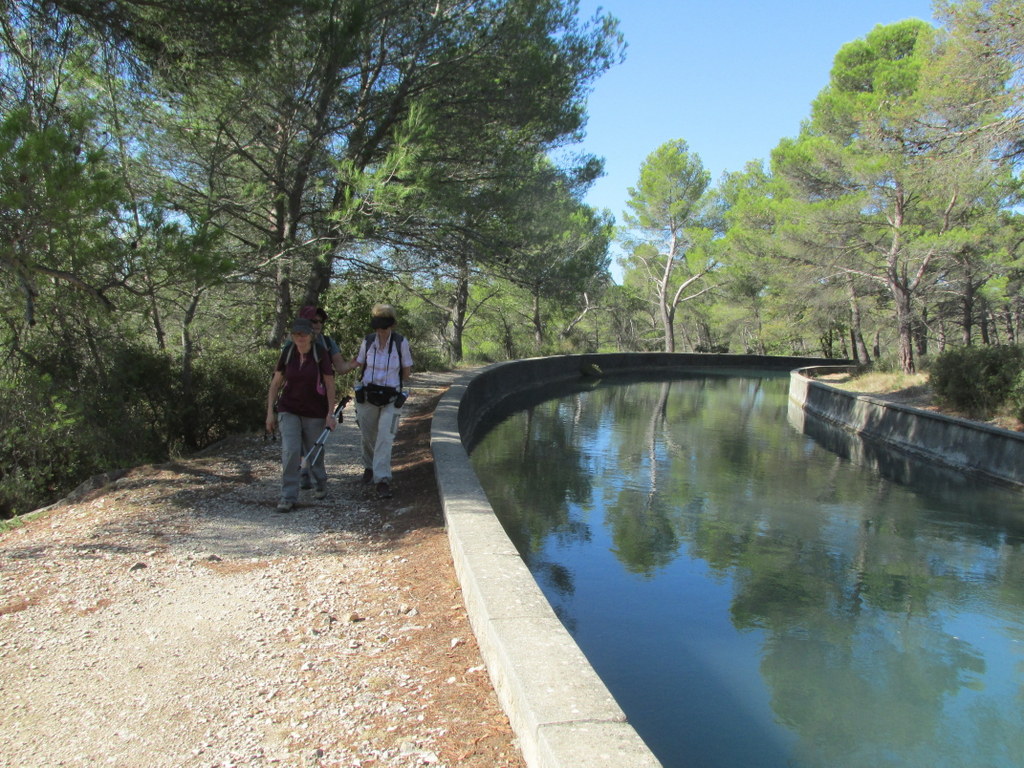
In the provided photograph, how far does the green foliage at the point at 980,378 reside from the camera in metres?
13.6

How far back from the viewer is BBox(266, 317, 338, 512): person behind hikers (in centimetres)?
618

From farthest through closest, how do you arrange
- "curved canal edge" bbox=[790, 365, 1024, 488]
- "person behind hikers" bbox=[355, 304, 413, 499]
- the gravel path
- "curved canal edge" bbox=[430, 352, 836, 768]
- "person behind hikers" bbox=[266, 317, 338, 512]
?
"curved canal edge" bbox=[790, 365, 1024, 488] → "person behind hikers" bbox=[355, 304, 413, 499] → "person behind hikers" bbox=[266, 317, 338, 512] → the gravel path → "curved canal edge" bbox=[430, 352, 836, 768]

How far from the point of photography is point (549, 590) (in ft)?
20.5

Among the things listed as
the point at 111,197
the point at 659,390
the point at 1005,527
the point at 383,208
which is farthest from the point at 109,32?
the point at 659,390

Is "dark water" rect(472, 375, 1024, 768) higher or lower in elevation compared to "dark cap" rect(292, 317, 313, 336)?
lower

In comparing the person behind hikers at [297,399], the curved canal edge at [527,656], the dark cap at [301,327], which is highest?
the dark cap at [301,327]

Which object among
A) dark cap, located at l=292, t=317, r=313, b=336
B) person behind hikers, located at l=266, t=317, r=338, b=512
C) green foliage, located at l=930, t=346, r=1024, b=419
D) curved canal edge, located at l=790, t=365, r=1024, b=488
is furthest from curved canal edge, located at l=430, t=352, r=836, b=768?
green foliage, located at l=930, t=346, r=1024, b=419

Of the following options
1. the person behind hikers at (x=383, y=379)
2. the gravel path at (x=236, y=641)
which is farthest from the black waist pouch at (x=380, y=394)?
the gravel path at (x=236, y=641)

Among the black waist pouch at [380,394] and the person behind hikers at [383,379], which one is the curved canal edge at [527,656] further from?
the black waist pouch at [380,394]

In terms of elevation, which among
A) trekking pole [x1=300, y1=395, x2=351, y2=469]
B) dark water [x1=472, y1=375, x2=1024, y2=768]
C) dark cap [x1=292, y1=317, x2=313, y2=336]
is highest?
dark cap [x1=292, y1=317, x2=313, y2=336]

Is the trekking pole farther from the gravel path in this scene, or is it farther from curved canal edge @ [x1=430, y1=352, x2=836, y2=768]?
curved canal edge @ [x1=430, y1=352, x2=836, y2=768]

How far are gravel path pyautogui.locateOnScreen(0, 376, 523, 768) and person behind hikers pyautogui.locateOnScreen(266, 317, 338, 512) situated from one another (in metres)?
0.35

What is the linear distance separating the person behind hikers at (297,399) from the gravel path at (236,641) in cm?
35

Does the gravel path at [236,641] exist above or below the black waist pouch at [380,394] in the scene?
below
